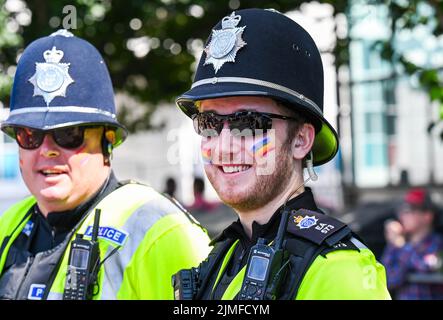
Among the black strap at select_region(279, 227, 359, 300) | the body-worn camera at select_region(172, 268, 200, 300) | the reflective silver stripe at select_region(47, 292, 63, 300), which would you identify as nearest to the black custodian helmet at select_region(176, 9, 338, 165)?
the black strap at select_region(279, 227, 359, 300)

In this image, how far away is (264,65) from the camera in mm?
2322

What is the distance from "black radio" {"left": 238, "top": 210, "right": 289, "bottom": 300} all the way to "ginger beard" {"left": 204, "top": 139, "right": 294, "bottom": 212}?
0.16 m

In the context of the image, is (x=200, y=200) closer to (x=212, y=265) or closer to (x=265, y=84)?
(x=212, y=265)

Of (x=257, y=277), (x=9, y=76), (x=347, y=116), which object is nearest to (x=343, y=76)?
(x=347, y=116)

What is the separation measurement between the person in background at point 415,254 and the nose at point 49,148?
11.9ft

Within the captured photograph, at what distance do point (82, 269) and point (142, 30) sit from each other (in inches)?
160

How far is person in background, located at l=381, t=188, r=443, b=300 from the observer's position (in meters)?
5.90

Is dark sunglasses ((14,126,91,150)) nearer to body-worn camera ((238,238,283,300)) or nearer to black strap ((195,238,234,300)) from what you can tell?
black strap ((195,238,234,300))

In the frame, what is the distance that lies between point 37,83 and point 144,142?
1688cm

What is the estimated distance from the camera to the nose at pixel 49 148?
10.5ft

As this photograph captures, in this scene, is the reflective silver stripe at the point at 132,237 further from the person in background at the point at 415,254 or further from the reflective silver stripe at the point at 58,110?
the person in background at the point at 415,254

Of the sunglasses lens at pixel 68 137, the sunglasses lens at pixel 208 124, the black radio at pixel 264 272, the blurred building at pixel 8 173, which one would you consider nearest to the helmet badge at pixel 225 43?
the sunglasses lens at pixel 208 124

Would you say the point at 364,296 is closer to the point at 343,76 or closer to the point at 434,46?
the point at 434,46

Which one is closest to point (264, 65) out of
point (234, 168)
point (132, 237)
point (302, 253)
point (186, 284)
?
point (234, 168)
